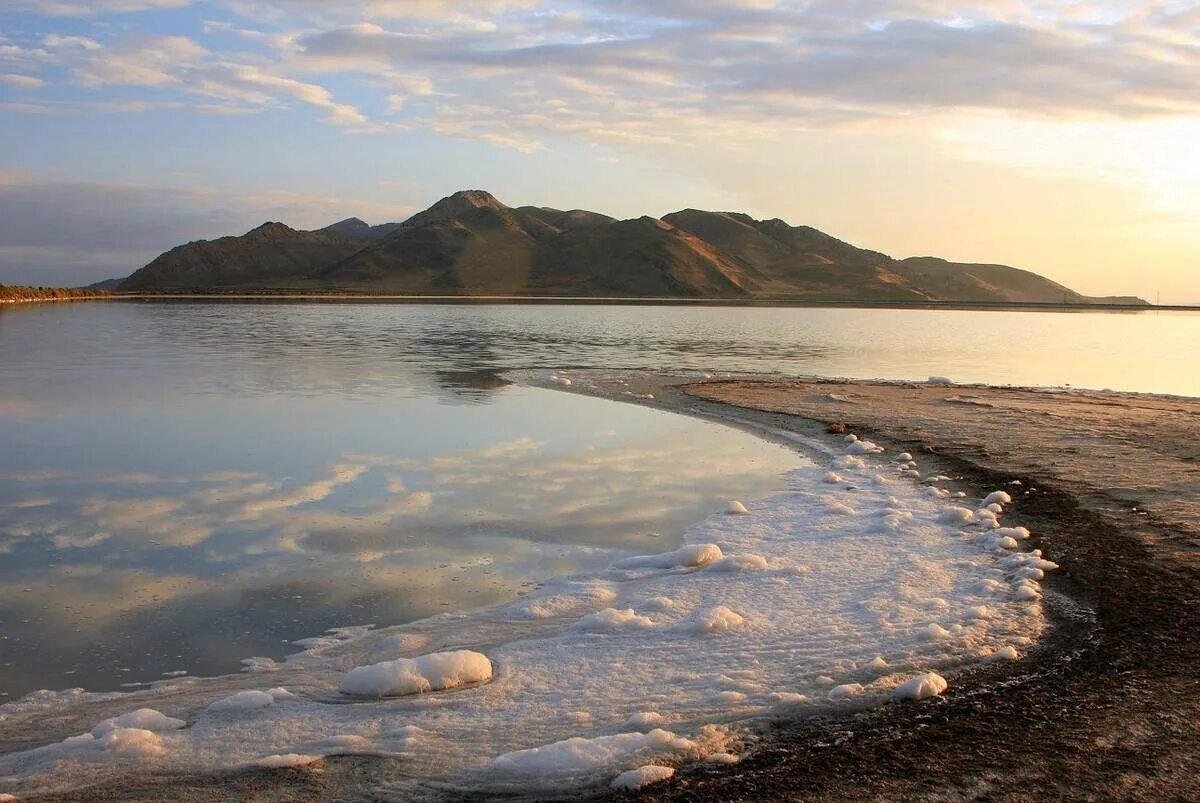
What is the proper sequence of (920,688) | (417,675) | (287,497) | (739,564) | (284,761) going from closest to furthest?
(284,761)
(920,688)
(417,675)
(739,564)
(287,497)

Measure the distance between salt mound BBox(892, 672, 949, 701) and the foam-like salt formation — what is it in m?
0.14

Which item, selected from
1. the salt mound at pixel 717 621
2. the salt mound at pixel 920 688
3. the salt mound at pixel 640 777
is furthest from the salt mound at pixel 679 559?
the salt mound at pixel 640 777

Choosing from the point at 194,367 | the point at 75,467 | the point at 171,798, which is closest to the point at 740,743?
the point at 171,798

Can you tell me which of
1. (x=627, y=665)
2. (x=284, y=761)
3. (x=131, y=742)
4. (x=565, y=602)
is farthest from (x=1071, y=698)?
(x=131, y=742)

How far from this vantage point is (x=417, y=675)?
668 cm

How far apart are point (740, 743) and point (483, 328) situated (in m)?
56.7

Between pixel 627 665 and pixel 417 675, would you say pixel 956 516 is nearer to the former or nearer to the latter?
pixel 627 665

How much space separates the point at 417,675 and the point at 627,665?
148 cm

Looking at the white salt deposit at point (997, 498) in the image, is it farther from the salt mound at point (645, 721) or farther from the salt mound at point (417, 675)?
the salt mound at point (417, 675)

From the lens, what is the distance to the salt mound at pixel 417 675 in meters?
6.59

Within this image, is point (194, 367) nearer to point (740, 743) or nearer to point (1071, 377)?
point (740, 743)

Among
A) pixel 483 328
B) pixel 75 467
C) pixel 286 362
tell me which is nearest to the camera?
pixel 75 467

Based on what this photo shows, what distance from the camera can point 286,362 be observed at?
31938mm

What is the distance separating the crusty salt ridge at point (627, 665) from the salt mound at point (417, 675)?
0.08m
